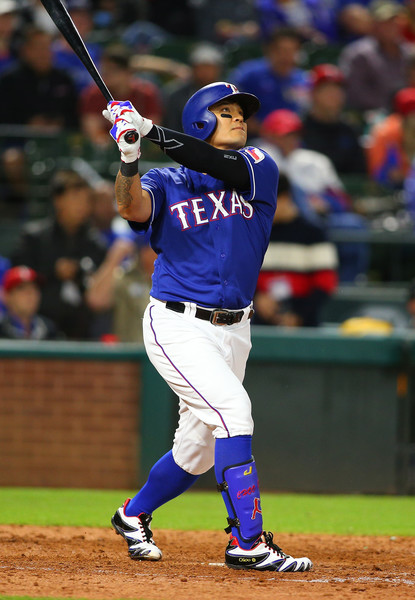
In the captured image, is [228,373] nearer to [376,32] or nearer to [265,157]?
[265,157]

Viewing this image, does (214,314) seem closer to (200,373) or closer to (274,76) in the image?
(200,373)

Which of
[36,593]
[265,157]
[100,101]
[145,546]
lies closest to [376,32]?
[100,101]

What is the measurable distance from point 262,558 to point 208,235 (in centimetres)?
126

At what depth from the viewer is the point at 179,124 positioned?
9.17 metres

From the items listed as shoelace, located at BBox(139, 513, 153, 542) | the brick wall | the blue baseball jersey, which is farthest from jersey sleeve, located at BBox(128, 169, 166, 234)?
the brick wall

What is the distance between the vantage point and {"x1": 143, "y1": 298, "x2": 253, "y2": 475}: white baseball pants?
12.1 ft

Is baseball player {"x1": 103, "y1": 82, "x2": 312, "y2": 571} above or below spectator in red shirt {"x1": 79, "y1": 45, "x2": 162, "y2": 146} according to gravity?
below

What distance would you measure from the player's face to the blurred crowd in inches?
119

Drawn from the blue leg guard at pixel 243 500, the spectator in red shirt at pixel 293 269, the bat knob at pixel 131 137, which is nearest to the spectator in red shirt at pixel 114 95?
the spectator in red shirt at pixel 293 269

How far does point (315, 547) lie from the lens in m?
4.60

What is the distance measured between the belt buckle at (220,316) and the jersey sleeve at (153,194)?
17.2 inches

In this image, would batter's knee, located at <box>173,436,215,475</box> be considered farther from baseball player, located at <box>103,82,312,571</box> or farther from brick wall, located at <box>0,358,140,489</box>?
brick wall, located at <box>0,358,140,489</box>

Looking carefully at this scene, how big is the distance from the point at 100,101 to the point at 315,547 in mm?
5835

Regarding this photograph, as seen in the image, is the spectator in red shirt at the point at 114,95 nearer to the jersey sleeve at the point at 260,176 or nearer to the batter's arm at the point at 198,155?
the jersey sleeve at the point at 260,176
